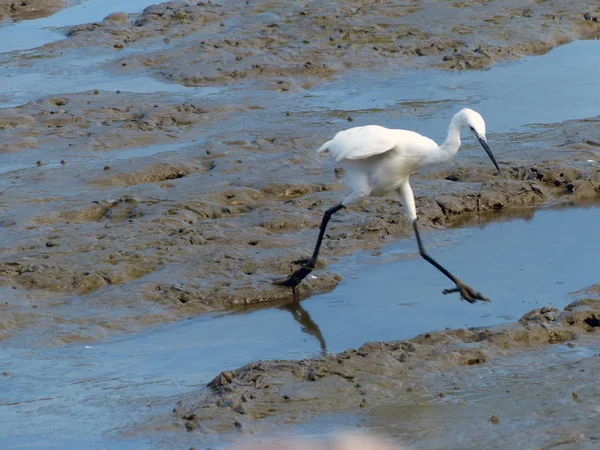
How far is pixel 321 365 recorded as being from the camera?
6012mm

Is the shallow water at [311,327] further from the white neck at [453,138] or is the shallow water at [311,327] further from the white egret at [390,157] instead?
the white neck at [453,138]

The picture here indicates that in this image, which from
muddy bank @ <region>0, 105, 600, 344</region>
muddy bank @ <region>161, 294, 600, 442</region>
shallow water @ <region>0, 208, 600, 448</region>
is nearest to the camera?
muddy bank @ <region>161, 294, 600, 442</region>

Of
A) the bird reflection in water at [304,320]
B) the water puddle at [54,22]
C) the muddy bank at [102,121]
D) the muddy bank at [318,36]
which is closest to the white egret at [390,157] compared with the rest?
the bird reflection in water at [304,320]

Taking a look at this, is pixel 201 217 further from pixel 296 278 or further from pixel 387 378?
pixel 387 378

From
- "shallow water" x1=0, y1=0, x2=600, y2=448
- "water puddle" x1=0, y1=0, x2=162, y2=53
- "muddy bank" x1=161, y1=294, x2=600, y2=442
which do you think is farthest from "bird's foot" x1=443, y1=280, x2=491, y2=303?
"water puddle" x1=0, y1=0, x2=162, y2=53

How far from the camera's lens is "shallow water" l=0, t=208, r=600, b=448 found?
5867 mm

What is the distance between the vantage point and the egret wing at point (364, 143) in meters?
6.94

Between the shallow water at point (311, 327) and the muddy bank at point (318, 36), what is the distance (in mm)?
4969

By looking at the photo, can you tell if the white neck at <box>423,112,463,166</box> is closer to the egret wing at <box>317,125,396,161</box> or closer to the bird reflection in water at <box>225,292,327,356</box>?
the egret wing at <box>317,125,396,161</box>

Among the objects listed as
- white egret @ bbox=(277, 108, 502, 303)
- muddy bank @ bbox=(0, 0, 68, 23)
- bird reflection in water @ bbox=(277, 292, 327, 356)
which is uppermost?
white egret @ bbox=(277, 108, 502, 303)

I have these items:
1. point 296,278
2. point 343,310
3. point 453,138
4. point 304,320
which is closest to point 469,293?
point 343,310

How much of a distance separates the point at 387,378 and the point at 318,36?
9366 millimetres

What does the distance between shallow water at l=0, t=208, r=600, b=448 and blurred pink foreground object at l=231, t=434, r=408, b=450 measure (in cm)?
65

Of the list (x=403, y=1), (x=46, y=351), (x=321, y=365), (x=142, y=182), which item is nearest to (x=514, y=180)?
A: (x=142, y=182)
